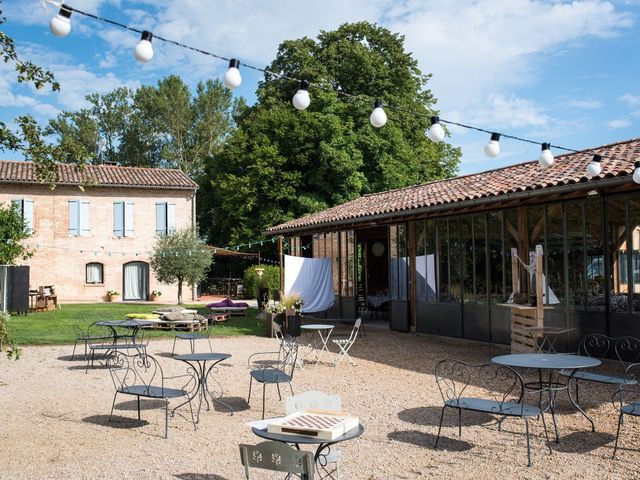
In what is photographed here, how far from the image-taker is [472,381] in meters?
7.87

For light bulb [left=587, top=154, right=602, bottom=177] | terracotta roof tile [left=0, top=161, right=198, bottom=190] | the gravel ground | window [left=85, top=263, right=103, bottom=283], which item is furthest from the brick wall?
light bulb [left=587, top=154, right=602, bottom=177]

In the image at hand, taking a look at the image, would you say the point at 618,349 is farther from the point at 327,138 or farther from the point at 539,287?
the point at 327,138

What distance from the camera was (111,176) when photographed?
26438mm

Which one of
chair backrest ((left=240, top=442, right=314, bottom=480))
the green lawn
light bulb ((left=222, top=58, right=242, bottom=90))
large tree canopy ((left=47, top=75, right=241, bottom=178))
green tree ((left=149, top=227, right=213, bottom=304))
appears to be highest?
large tree canopy ((left=47, top=75, right=241, bottom=178))

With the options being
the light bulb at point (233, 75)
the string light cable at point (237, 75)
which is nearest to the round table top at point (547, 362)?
the string light cable at point (237, 75)

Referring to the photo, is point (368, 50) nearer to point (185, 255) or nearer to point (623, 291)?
point (185, 255)

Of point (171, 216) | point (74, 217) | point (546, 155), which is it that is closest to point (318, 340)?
point (546, 155)

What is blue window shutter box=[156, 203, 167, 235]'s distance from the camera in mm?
26578

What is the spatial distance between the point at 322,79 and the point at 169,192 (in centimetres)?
819

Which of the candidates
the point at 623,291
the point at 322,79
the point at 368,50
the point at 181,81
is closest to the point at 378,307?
the point at 623,291

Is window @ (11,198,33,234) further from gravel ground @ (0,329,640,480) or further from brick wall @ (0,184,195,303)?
gravel ground @ (0,329,640,480)

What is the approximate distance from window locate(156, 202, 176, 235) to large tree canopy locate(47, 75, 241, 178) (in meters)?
10.6

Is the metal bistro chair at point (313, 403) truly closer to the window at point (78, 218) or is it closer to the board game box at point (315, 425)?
the board game box at point (315, 425)

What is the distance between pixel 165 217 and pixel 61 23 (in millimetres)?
22770
